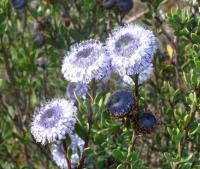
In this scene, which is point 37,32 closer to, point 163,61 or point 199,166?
point 163,61

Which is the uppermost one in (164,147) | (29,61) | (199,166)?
(29,61)

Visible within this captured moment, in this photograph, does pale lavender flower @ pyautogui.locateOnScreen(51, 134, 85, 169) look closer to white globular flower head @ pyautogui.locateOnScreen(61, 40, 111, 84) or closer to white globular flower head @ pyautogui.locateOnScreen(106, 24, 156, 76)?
white globular flower head @ pyautogui.locateOnScreen(61, 40, 111, 84)

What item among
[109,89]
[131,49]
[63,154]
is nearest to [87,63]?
[131,49]

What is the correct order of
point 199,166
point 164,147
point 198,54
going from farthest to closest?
point 164,147 → point 199,166 → point 198,54

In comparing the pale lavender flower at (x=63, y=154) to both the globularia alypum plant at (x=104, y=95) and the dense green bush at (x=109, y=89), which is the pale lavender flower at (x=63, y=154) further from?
the globularia alypum plant at (x=104, y=95)

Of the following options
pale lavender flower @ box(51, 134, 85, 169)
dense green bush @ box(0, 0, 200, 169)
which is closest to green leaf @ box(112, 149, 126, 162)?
dense green bush @ box(0, 0, 200, 169)

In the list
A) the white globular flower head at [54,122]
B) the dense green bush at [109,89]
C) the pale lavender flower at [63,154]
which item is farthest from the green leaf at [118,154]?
the pale lavender flower at [63,154]

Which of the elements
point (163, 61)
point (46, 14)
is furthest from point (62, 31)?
point (163, 61)
